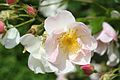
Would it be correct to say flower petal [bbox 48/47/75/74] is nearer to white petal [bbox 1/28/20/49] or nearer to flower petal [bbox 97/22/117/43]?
white petal [bbox 1/28/20/49]

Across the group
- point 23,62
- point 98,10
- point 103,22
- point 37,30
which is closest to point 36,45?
point 37,30

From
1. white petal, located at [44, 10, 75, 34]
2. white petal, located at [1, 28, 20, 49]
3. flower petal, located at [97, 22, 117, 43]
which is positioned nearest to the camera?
white petal, located at [44, 10, 75, 34]

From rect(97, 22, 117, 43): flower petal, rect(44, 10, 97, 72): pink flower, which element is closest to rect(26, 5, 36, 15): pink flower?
rect(44, 10, 97, 72): pink flower

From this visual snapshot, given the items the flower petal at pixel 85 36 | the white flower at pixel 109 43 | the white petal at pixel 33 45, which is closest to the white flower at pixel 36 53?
the white petal at pixel 33 45

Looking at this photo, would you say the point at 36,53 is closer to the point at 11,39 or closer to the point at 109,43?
the point at 11,39

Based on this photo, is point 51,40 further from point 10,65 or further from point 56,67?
point 10,65

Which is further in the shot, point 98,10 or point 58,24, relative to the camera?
point 98,10
